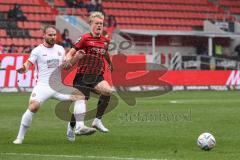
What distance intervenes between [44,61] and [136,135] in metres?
2.53

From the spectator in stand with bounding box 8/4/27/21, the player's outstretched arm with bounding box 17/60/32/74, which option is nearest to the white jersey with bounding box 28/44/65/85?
the player's outstretched arm with bounding box 17/60/32/74

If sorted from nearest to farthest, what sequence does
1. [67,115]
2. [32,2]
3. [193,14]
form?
[67,115] → [32,2] → [193,14]

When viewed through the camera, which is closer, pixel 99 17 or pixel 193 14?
pixel 99 17

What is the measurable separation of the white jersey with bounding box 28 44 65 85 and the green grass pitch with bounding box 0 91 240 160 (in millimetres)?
1181

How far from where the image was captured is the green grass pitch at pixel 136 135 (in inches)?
428

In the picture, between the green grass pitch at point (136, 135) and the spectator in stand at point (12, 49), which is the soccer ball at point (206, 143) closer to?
the green grass pitch at point (136, 135)

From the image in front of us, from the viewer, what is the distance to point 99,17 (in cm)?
1268

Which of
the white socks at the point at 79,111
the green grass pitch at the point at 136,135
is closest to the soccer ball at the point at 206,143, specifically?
the green grass pitch at the point at 136,135

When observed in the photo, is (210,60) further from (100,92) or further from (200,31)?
(100,92)

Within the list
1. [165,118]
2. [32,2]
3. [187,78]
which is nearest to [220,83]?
[187,78]

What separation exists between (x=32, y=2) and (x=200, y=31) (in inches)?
414

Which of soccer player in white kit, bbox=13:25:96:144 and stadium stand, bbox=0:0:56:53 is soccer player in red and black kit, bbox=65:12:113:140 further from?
stadium stand, bbox=0:0:56:53

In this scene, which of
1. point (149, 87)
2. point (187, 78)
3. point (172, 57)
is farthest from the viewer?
point (172, 57)

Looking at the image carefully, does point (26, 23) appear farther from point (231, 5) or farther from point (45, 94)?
point (45, 94)
